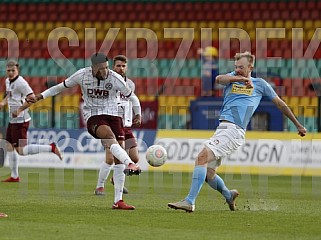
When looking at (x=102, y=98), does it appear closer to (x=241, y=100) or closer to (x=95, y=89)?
(x=95, y=89)

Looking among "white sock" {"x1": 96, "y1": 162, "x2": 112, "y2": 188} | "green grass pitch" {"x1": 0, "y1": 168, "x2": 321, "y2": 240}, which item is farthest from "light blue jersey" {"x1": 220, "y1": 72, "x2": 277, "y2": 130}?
"white sock" {"x1": 96, "y1": 162, "x2": 112, "y2": 188}

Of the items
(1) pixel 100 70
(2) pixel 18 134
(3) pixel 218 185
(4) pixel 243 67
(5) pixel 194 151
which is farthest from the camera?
(5) pixel 194 151

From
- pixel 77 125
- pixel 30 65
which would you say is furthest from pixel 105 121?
pixel 30 65

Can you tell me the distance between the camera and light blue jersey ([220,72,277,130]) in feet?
37.2

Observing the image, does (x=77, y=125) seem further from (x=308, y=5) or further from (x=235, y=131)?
(x=235, y=131)

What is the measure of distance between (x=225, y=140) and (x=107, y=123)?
1647 millimetres

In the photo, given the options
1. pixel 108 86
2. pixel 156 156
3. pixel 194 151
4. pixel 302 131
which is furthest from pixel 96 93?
pixel 194 151

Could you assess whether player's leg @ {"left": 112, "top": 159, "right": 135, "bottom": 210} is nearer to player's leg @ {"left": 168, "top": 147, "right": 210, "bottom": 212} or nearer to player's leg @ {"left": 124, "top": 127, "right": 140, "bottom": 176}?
player's leg @ {"left": 168, "top": 147, "right": 210, "bottom": 212}

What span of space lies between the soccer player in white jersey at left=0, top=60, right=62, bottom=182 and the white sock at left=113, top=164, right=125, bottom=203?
5850 millimetres

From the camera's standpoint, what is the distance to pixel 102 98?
1171cm

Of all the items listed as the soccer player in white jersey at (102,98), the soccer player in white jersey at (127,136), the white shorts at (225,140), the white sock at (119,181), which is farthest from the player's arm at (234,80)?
the soccer player in white jersey at (127,136)

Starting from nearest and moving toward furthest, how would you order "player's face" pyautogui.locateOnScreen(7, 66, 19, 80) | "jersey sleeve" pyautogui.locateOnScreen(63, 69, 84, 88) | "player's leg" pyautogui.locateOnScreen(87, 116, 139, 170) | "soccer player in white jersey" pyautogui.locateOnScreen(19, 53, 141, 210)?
"player's leg" pyautogui.locateOnScreen(87, 116, 139, 170) → "soccer player in white jersey" pyautogui.locateOnScreen(19, 53, 141, 210) → "jersey sleeve" pyautogui.locateOnScreen(63, 69, 84, 88) → "player's face" pyautogui.locateOnScreen(7, 66, 19, 80)

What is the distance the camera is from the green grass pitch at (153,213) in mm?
8992

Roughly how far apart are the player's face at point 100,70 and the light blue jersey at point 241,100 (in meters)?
1.63
